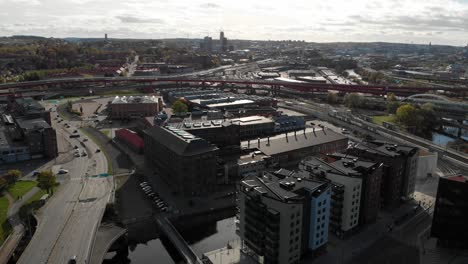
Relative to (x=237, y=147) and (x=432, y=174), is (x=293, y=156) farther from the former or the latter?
(x=432, y=174)

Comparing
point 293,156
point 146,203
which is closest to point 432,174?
point 293,156

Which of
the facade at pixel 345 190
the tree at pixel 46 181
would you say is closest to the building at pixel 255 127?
the facade at pixel 345 190

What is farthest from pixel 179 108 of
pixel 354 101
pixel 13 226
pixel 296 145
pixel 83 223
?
pixel 13 226

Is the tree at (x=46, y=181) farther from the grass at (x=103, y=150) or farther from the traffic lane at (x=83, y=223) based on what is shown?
the grass at (x=103, y=150)

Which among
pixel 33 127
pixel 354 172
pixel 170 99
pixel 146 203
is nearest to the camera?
pixel 354 172

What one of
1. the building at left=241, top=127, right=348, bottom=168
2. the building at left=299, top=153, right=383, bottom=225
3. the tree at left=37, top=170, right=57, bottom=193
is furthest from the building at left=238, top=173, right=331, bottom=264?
the tree at left=37, top=170, right=57, bottom=193

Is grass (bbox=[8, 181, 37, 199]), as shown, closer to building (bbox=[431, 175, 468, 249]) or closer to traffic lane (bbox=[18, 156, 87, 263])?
traffic lane (bbox=[18, 156, 87, 263])

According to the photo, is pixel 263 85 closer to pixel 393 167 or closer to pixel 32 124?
pixel 32 124
